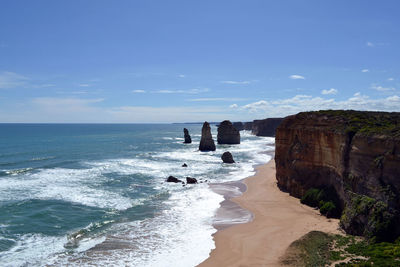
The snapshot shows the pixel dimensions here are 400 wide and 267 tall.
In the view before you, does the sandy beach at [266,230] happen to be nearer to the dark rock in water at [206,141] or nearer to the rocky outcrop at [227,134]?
the dark rock in water at [206,141]

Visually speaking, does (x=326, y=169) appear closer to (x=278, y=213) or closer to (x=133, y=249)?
(x=278, y=213)

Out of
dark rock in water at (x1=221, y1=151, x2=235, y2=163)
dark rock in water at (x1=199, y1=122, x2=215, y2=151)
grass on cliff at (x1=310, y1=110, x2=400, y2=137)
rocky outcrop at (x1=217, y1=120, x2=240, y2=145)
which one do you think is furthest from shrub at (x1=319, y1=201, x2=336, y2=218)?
rocky outcrop at (x1=217, y1=120, x2=240, y2=145)

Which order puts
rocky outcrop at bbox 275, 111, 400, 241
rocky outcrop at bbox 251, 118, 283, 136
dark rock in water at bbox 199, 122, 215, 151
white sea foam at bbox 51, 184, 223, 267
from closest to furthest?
1. white sea foam at bbox 51, 184, 223, 267
2. rocky outcrop at bbox 275, 111, 400, 241
3. dark rock in water at bbox 199, 122, 215, 151
4. rocky outcrop at bbox 251, 118, 283, 136

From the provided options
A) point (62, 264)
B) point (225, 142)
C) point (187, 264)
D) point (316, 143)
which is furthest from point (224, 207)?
point (225, 142)

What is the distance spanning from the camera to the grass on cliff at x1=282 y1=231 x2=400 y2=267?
15.8 metres

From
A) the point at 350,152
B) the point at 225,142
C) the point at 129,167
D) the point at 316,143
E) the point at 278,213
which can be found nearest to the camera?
A: the point at 350,152

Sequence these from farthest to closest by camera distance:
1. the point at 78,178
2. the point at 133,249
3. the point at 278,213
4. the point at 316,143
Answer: the point at 78,178
the point at 316,143
the point at 278,213
the point at 133,249

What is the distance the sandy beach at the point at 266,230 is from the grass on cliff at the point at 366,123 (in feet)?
24.1

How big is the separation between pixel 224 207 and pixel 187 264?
12.6 metres

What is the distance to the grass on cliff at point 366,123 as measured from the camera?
21797 mm

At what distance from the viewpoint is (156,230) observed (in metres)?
24.0

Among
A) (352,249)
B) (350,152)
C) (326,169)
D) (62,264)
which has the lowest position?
(62,264)

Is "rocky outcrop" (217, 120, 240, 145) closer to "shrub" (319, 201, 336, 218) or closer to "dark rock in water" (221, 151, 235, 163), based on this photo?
"dark rock in water" (221, 151, 235, 163)

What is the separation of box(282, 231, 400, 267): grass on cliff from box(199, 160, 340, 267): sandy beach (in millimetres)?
937
